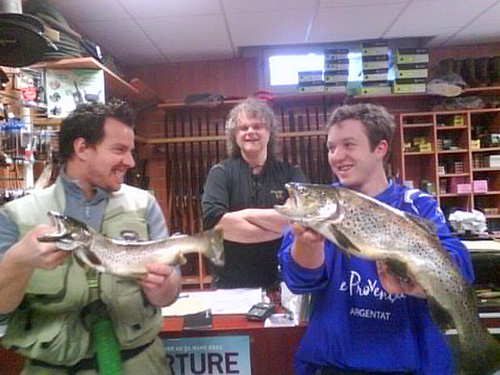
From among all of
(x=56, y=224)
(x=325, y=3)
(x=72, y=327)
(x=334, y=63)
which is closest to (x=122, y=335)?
(x=72, y=327)

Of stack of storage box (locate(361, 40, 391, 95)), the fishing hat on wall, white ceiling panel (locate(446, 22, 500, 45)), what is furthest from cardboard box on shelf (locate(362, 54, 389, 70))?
the fishing hat on wall

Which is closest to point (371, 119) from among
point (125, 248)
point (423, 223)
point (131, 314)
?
point (423, 223)

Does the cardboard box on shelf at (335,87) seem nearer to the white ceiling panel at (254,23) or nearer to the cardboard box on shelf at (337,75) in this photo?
the cardboard box on shelf at (337,75)

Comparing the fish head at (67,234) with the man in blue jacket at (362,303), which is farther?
the man in blue jacket at (362,303)

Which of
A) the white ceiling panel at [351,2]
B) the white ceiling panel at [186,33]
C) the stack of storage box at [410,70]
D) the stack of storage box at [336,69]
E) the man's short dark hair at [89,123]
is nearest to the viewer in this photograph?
the man's short dark hair at [89,123]

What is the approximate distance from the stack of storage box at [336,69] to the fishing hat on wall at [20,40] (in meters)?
3.43

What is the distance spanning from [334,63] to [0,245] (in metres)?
4.30

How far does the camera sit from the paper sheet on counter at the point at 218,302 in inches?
75.8

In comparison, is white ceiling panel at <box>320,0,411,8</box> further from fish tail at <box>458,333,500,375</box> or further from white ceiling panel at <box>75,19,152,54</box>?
fish tail at <box>458,333,500,375</box>

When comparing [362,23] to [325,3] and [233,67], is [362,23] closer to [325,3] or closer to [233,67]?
[325,3]

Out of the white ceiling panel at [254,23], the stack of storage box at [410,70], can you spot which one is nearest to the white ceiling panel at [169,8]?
the white ceiling panel at [254,23]

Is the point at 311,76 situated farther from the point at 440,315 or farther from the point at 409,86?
the point at 440,315

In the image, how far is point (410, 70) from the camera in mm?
4793

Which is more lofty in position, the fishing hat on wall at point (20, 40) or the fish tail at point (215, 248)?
the fishing hat on wall at point (20, 40)
